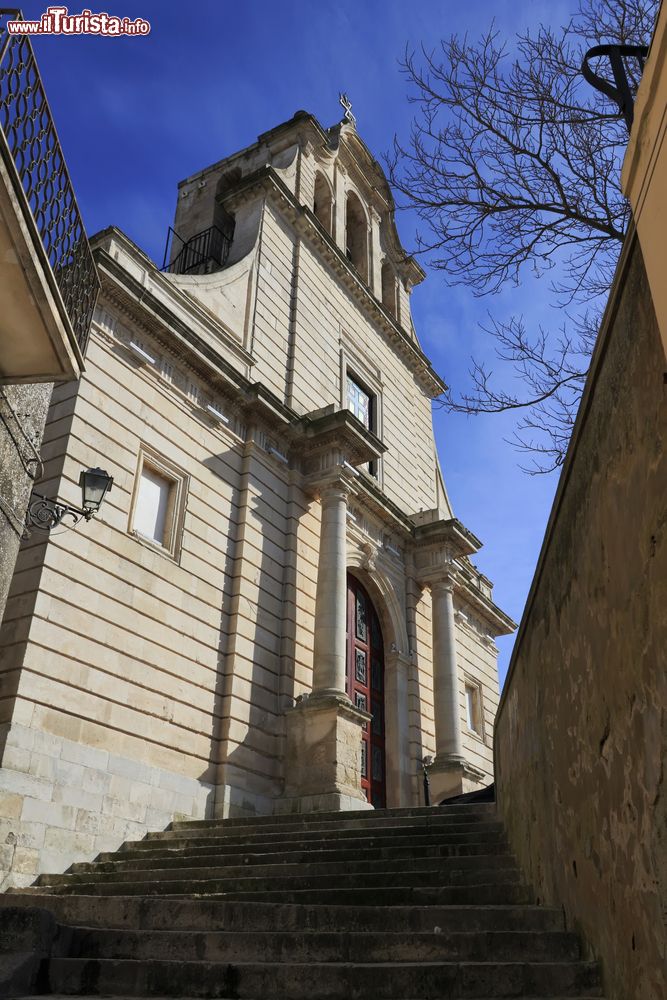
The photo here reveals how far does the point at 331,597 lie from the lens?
45.8 ft

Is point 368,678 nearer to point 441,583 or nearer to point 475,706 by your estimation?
point 441,583

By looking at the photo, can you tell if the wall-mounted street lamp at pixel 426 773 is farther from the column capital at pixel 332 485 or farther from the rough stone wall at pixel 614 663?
the rough stone wall at pixel 614 663

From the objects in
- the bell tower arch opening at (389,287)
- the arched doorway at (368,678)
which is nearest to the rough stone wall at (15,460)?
the arched doorway at (368,678)

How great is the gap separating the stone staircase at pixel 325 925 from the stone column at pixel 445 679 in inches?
335

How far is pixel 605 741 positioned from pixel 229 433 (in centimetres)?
1100

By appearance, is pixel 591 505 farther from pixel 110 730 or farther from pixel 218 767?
pixel 218 767

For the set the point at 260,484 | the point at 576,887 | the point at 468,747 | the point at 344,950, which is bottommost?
the point at 344,950

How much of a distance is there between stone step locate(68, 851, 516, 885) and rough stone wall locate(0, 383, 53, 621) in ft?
10.5

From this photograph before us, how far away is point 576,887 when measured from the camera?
4.11 m

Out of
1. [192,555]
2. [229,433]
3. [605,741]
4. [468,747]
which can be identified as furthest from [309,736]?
[605,741]

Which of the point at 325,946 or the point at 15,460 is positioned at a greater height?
the point at 15,460

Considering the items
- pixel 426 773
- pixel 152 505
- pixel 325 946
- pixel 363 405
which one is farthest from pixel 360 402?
pixel 325 946

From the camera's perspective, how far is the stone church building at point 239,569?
31.7ft

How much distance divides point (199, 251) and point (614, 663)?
17587mm
